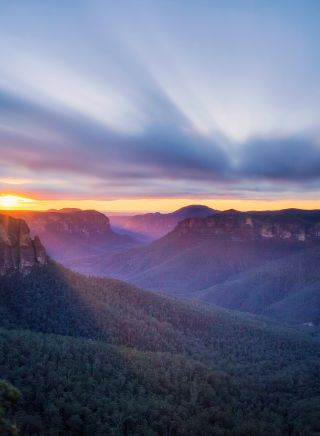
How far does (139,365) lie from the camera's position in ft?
267

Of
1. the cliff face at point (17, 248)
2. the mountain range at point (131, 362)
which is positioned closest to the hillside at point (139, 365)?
the mountain range at point (131, 362)

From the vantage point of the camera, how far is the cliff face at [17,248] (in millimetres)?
117275

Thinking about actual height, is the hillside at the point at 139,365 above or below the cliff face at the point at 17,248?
below

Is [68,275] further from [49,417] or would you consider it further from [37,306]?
[49,417]

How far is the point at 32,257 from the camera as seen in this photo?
412 ft

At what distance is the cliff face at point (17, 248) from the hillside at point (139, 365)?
360cm

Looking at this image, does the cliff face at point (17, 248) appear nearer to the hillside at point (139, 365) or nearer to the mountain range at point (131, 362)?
the mountain range at point (131, 362)

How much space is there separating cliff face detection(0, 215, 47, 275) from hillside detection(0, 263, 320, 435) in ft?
11.8

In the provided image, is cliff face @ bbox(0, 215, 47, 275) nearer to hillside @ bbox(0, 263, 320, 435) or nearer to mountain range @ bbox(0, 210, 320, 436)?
mountain range @ bbox(0, 210, 320, 436)

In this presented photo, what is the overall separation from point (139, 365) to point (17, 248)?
60.2 metres

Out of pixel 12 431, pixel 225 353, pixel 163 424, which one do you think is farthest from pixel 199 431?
pixel 225 353

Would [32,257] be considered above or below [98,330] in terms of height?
above

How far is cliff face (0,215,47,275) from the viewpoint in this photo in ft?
385

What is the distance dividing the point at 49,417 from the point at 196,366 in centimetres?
4377
